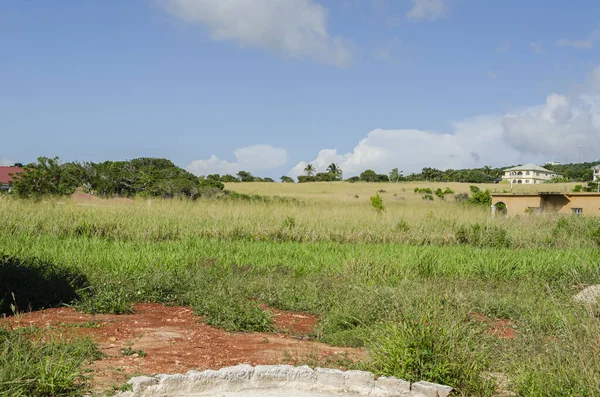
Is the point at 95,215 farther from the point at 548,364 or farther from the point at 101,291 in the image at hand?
the point at 548,364

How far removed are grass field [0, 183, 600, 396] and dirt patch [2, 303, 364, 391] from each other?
0.74ft

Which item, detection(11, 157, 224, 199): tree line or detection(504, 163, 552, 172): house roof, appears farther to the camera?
detection(504, 163, 552, 172): house roof

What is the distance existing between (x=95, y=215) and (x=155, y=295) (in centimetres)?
908

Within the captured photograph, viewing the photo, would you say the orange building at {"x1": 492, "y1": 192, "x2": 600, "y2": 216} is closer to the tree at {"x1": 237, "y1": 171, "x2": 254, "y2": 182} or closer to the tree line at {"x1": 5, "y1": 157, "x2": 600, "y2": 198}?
the tree line at {"x1": 5, "y1": 157, "x2": 600, "y2": 198}

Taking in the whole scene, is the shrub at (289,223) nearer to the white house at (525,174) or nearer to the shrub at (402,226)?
the shrub at (402,226)

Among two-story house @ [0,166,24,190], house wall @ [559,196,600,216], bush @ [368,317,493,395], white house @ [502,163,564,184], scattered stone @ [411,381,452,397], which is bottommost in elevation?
house wall @ [559,196,600,216]

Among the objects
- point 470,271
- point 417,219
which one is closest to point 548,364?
point 470,271

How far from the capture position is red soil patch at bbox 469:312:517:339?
635 centimetres

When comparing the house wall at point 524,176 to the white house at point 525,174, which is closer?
the house wall at point 524,176

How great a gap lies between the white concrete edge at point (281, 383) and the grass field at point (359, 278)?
206 mm

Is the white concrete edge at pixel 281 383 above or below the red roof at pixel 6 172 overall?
below

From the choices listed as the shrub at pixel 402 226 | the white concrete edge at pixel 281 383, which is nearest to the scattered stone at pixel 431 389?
the white concrete edge at pixel 281 383

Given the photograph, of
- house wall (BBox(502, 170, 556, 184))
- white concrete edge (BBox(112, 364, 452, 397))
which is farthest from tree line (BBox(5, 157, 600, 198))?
house wall (BBox(502, 170, 556, 184))

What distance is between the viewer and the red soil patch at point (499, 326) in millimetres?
6352
